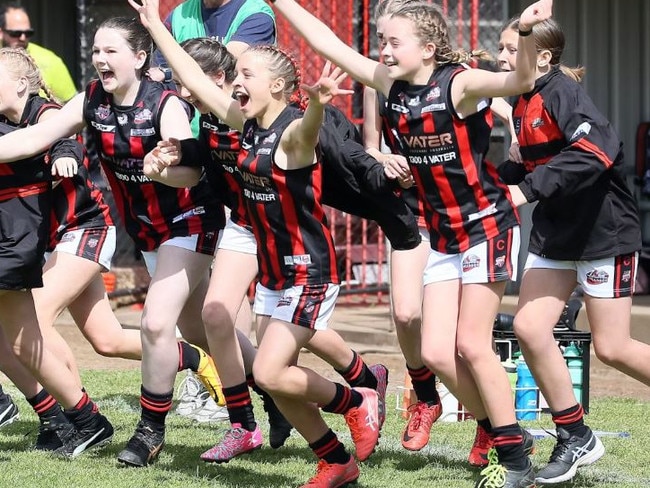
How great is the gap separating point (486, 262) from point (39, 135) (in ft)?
6.25

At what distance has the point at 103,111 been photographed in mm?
5918

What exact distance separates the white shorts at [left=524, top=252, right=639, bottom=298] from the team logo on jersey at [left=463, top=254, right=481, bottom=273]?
40cm

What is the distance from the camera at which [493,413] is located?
17.8 feet

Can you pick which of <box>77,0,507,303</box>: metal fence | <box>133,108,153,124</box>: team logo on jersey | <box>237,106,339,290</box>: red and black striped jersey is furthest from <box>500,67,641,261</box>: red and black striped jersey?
<box>77,0,507,303</box>: metal fence

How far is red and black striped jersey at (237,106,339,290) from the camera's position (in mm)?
5371

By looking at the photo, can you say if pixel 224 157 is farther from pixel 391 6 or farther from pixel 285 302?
pixel 391 6

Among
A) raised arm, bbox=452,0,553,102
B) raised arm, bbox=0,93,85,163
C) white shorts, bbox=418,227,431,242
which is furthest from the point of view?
white shorts, bbox=418,227,431,242

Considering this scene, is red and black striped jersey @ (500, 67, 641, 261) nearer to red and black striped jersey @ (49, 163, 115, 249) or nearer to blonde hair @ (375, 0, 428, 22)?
blonde hair @ (375, 0, 428, 22)

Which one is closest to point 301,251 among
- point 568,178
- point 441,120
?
point 441,120

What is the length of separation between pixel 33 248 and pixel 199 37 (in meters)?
1.28

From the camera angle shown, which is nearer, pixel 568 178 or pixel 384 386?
pixel 568 178

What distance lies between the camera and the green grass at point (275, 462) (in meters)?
5.72

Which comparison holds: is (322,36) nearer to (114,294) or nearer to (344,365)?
(344,365)

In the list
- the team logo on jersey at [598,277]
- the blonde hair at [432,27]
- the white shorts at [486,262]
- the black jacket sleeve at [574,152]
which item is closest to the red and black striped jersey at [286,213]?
the white shorts at [486,262]
